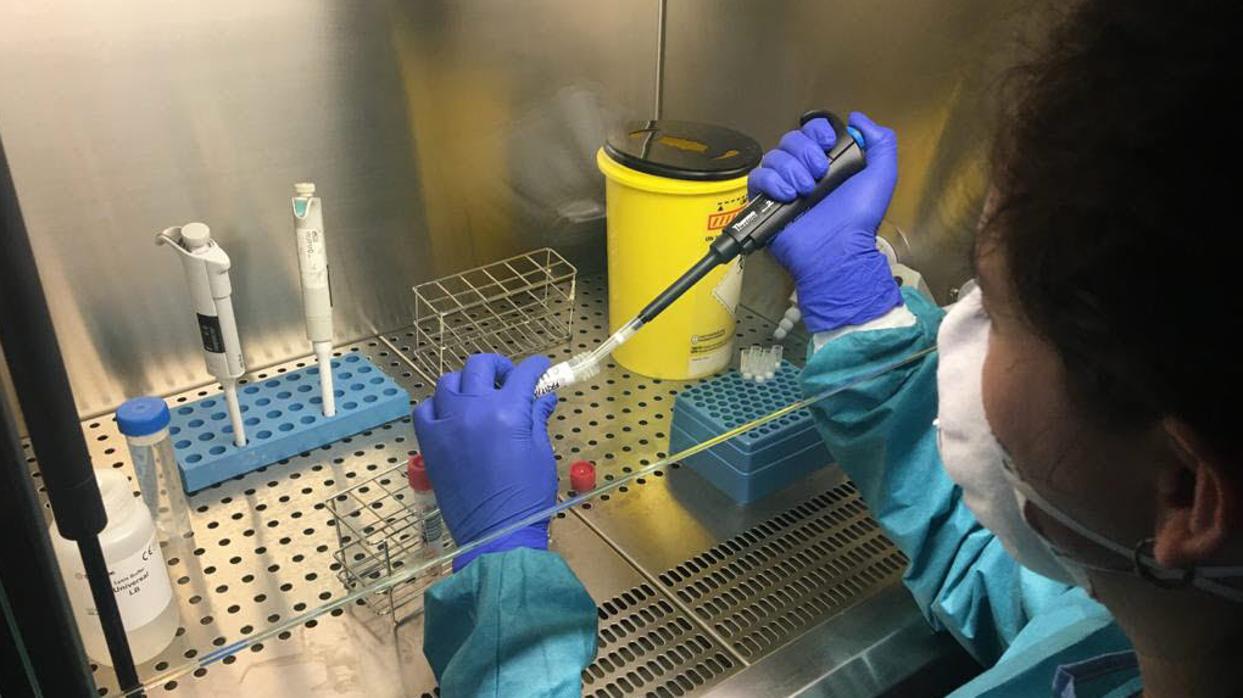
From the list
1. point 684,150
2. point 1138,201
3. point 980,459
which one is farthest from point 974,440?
point 684,150

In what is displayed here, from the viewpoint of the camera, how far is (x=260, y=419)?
3.86ft

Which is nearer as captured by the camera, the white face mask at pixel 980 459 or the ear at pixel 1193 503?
the ear at pixel 1193 503

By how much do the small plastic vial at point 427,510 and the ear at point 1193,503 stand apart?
586mm

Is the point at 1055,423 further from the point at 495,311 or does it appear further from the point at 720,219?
the point at 495,311

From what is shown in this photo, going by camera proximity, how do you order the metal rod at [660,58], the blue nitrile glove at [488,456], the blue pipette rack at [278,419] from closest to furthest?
the blue nitrile glove at [488,456] → the blue pipette rack at [278,419] → the metal rod at [660,58]

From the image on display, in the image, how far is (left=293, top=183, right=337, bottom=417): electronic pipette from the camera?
3.53 feet

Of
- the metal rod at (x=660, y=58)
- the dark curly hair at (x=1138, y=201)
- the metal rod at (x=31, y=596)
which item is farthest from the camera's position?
the metal rod at (x=660, y=58)

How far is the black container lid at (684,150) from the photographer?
3.97 ft

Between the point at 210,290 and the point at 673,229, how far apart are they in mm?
556

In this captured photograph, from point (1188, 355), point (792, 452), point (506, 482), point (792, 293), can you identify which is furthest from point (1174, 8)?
point (792, 293)

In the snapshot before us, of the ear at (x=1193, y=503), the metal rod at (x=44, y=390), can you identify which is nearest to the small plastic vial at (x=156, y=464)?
the metal rod at (x=44, y=390)

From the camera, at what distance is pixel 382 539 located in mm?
981

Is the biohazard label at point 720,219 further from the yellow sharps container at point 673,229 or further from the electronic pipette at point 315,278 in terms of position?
the electronic pipette at point 315,278

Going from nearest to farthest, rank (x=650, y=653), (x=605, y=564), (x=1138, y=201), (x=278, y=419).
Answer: (x=1138, y=201)
(x=650, y=653)
(x=605, y=564)
(x=278, y=419)
